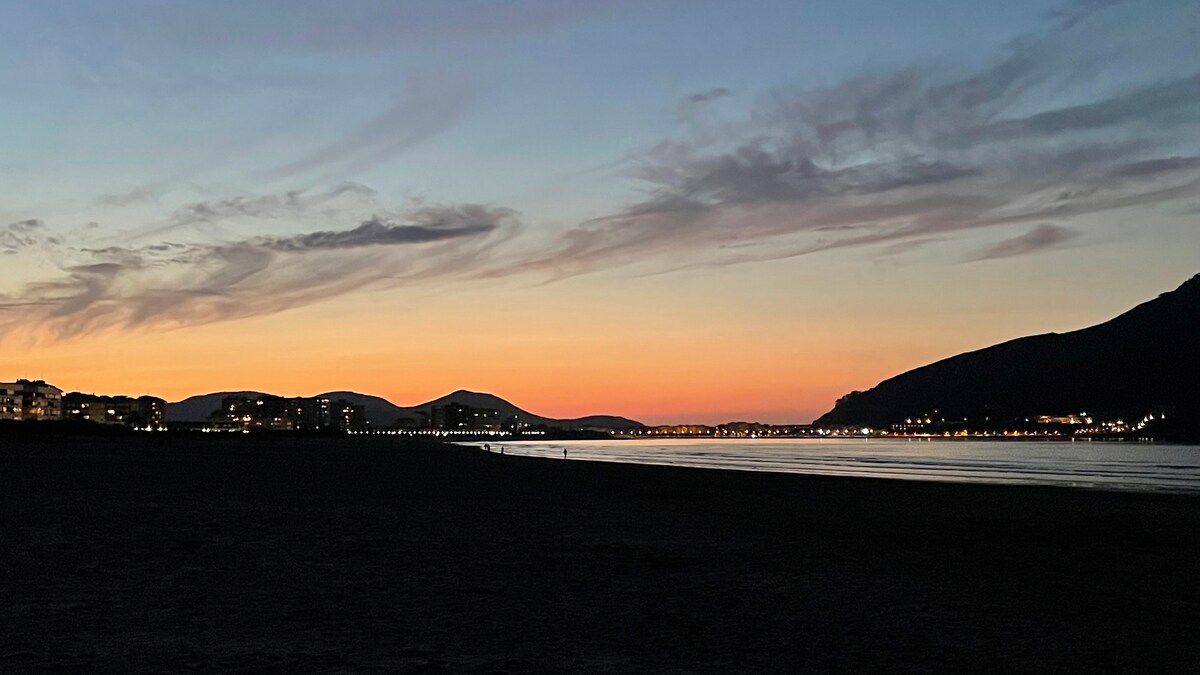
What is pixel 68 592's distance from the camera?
10656 millimetres

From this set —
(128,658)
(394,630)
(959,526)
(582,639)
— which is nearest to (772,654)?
(582,639)

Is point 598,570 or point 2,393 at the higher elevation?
point 2,393

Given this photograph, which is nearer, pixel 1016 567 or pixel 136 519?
pixel 1016 567

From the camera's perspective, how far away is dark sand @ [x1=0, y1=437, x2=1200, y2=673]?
8.30 m

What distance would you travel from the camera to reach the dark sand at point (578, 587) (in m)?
8.30

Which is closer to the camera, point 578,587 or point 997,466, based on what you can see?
point 578,587

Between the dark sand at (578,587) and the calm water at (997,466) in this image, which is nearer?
the dark sand at (578,587)

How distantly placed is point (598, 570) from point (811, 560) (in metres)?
3.43

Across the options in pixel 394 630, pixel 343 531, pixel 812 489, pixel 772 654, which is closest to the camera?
pixel 772 654

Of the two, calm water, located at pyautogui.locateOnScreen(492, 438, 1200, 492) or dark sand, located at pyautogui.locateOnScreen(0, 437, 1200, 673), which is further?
calm water, located at pyautogui.locateOnScreen(492, 438, 1200, 492)

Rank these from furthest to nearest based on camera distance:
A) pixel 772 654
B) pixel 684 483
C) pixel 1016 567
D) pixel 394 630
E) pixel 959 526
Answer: pixel 684 483 → pixel 959 526 → pixel 1016 567 → pixel 394 630 → pixel 772 654

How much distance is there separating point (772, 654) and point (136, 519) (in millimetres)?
14041

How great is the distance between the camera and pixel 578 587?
11938 mm

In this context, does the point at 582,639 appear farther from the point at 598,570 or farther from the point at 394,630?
the point at 598,570
